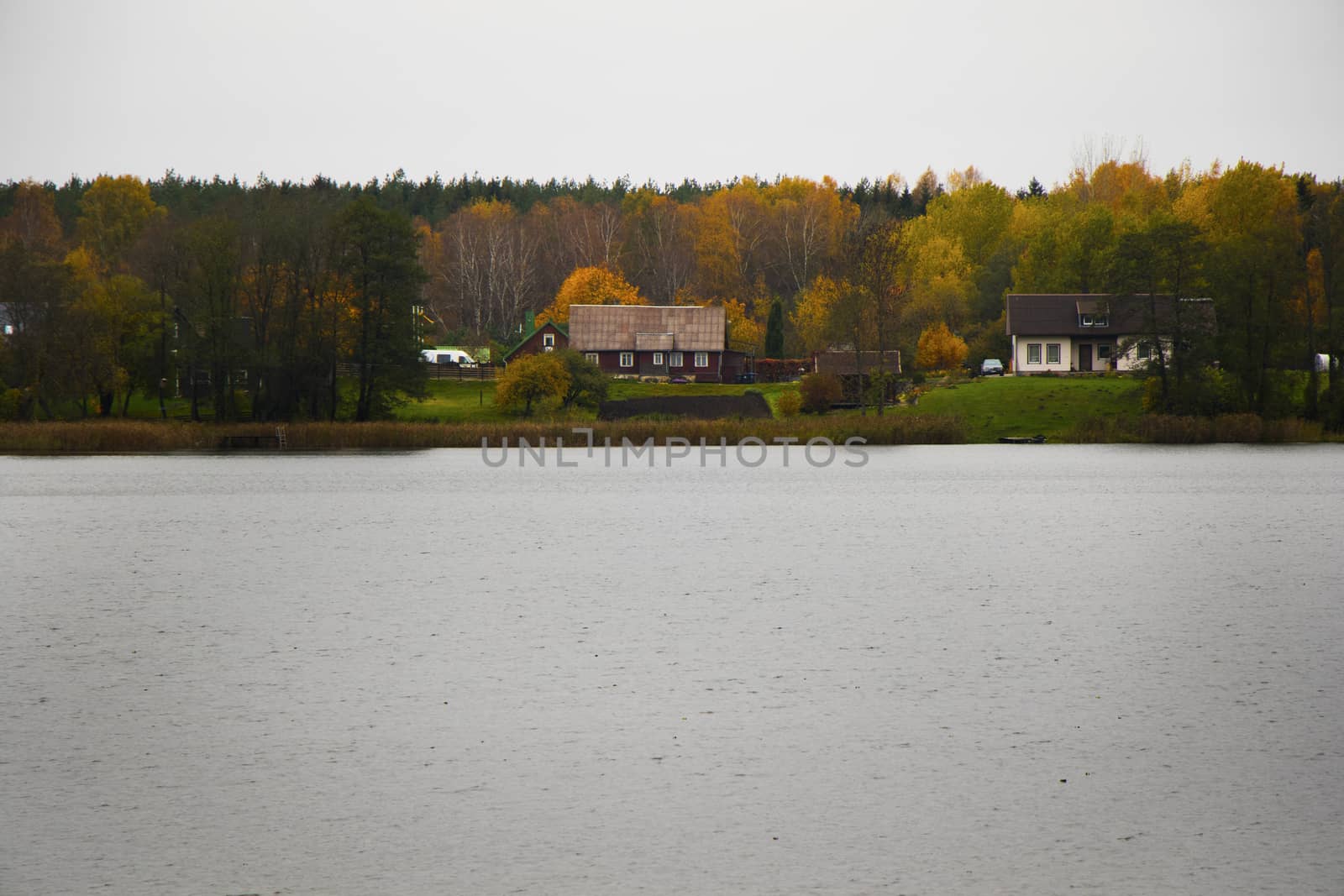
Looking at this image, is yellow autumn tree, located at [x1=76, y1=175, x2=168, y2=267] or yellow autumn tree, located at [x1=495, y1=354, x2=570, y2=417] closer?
yellow autumn tree, located at [x1=495, y1=354, x2=570, y2=417]

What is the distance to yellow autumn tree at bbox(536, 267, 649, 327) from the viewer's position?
113188 mm

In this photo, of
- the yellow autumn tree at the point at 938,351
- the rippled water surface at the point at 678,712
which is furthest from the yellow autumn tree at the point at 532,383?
the rippled water surface at the point at 678,712

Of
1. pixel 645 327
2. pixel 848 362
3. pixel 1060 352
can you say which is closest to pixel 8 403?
pixel 645 327

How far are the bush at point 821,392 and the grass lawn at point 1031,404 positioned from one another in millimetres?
4242

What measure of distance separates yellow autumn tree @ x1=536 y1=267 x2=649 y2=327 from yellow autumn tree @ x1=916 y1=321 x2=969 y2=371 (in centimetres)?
3079

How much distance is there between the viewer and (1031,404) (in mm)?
72375

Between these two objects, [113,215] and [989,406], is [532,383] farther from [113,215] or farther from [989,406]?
[113,215]

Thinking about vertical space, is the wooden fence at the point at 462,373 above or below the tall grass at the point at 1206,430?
above

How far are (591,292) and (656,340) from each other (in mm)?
13364

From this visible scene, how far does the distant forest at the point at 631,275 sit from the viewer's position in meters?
66.9

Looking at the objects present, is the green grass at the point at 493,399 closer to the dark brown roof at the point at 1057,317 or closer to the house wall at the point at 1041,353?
the house wall at the point at 1041,353

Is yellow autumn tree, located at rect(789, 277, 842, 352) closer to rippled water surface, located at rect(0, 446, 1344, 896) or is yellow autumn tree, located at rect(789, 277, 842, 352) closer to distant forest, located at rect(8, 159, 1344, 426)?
distant forest, located at rect(8, 159, 1344, 426)

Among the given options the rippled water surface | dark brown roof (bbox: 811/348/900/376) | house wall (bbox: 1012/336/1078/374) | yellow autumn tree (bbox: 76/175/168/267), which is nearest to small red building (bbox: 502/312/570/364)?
dark brown roof (bbox: 811/348/900/376)

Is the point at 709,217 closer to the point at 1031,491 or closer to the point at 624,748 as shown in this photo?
the point at 1031,491
